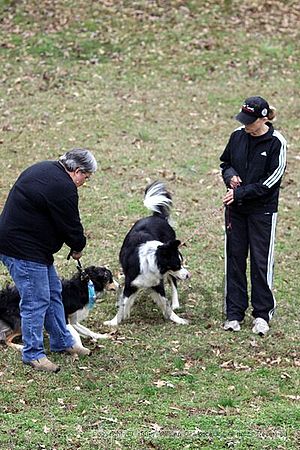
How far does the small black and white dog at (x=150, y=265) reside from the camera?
8.00 metres

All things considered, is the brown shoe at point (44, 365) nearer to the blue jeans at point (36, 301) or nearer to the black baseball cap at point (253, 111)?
the blue jeans at point (36, 301)

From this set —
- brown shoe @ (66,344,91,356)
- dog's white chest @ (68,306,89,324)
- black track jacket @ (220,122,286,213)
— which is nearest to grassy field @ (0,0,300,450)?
brown shoe @ (66,344,91,356)

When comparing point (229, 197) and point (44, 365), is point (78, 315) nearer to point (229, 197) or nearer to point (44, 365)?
point (44, 365)

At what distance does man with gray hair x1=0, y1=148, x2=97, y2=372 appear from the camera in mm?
6332

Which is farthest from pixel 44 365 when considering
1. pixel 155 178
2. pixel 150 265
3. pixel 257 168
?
pixel 155 178

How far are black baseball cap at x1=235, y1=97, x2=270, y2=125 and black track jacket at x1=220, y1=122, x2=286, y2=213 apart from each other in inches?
9.6

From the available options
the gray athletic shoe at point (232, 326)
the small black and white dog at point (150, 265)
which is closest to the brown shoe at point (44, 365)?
the small black and white dog at point (150, 265)

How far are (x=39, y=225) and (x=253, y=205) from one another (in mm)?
2314

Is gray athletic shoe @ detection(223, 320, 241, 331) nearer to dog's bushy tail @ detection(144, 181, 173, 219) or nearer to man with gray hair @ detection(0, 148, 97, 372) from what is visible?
dog's bushy tail @ detection(144, 181, 173, 219)

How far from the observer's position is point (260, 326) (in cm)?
784

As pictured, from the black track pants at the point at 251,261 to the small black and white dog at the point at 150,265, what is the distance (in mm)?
551

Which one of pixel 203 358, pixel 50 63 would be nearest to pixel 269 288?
pixel 203 358

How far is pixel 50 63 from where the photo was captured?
17.6 meters

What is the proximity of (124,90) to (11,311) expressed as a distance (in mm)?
10206
